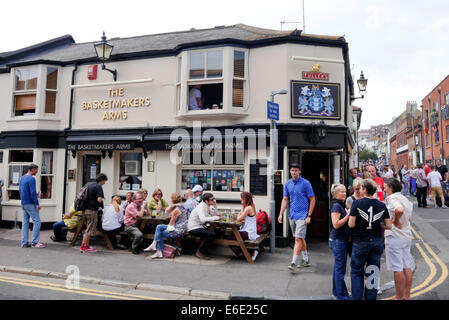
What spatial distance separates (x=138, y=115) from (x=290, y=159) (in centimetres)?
507

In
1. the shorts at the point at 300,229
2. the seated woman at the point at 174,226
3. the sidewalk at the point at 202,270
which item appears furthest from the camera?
the seated woman at the point at 174,226

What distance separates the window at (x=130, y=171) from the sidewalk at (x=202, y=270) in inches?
101

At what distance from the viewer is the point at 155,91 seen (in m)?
10.0

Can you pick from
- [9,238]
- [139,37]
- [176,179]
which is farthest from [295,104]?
[9,238]

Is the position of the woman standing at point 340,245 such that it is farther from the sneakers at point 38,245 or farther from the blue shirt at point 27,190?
the blue shirt at point 27,190

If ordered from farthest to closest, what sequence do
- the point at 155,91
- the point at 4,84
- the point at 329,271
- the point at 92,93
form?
1. the point at 4,84
2. the point at 92,93
3. the point at 155,91
4. the point at 329,271

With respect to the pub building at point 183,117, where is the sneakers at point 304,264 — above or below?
below

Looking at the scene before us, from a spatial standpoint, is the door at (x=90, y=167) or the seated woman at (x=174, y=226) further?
the door at (x=90, y=167)

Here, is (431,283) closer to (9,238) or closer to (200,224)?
(200,224)

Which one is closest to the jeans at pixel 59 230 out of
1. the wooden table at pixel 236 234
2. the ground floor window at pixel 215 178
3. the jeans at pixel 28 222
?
the jeans at pixel 28 222

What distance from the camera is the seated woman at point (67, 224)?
815 cm

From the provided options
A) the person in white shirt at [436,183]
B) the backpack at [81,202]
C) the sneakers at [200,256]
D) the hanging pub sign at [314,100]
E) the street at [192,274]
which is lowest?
the street at [192,274]

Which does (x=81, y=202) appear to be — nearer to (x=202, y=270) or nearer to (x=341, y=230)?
(x=202, y=270)
